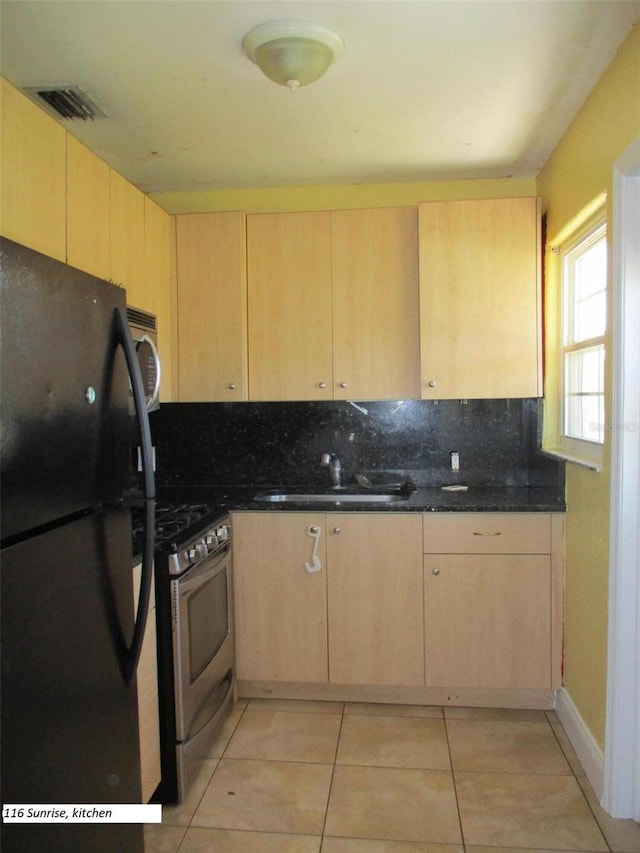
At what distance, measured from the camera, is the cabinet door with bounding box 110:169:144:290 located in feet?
7.54

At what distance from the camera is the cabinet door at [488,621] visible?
2.57m

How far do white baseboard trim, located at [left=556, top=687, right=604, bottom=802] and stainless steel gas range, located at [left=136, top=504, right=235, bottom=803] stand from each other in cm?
137

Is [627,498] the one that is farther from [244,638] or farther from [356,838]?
[244,638]

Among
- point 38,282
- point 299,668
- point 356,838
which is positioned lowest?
point 356,838

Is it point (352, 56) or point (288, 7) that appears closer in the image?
point (288, 7)

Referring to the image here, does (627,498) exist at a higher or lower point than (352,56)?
lower

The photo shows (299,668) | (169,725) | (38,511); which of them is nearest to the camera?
(38,511)

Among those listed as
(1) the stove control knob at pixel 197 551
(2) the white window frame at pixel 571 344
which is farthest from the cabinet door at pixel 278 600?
(2) the white window frame at pixel 571 344

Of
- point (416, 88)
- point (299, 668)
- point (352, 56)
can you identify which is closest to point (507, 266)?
Answer: point (416, 88)

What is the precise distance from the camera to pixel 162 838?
188 centimetres

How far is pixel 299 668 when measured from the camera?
2713 millimetres

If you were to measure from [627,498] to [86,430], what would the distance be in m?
1.59

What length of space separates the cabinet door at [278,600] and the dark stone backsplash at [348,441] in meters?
0.53

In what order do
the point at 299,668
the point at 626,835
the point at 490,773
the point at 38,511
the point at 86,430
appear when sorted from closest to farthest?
the point at 38,511 → the point at 86,430 → the point at 626,835 → the point at 490,773 → the point at 299,668
